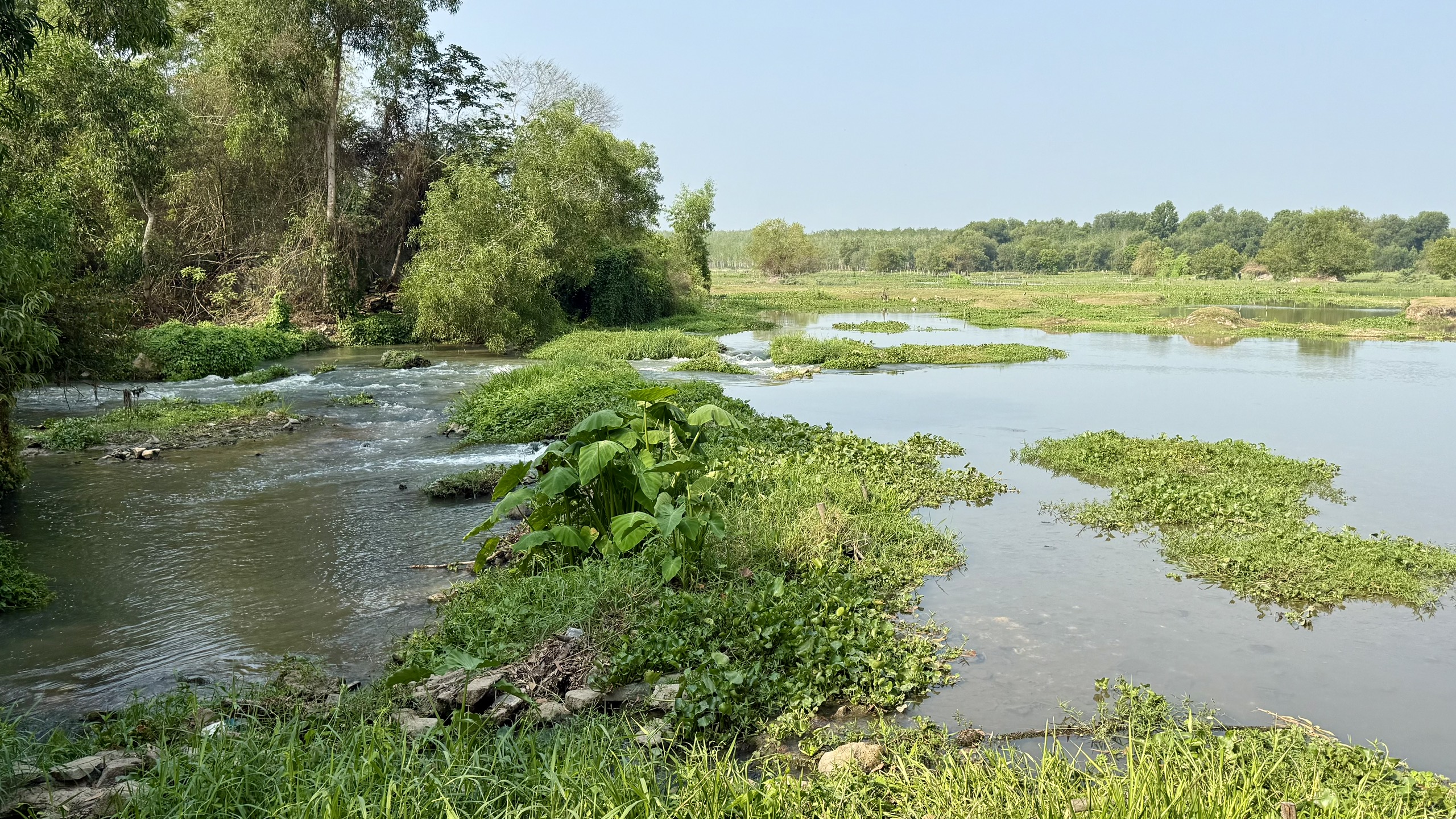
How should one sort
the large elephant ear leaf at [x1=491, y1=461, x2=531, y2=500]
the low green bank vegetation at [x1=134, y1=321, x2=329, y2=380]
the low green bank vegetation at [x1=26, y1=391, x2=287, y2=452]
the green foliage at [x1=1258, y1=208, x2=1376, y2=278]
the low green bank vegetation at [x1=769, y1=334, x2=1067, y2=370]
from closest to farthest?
the large elephant ear leaf at [x1=491, y1=461, x2=531, y2=500] < the low green bank vegetation at [x1=26, y1=391, x2=287, y2=452] < the low green bank vegetation at [x1=134, y1=321, x2=329, y2=380] < the low green bank vegetation at [x1=769, y1=334, x2=1067, y2=370] < the green foliage at [x1=1258, y1=208, x2=1376, y2=278]

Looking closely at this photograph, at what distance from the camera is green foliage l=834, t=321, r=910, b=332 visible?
36.1m

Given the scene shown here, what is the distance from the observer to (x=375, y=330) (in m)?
28.2

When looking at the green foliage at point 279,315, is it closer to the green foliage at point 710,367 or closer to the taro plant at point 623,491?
the green foliage at point 710,367

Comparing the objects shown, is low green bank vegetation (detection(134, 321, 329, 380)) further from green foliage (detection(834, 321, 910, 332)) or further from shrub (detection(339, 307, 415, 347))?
green foliage (detection(834, 321, 910, 332))

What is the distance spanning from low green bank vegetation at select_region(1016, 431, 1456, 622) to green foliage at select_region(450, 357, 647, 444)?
251 inches

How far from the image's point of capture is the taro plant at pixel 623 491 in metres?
5.97

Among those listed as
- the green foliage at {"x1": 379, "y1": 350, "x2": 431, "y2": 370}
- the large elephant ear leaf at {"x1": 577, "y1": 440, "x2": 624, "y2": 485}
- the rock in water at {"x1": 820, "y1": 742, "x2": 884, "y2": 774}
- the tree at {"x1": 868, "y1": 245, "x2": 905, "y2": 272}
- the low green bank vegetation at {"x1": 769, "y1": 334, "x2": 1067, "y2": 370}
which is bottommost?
the rock in water at {"x1": 820, "y1": 742, "x2": 884, "y2": 774}

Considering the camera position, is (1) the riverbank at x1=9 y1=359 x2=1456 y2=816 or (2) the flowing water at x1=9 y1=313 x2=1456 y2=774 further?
(2) the flowing water at x1=9 y1=313 x2=1456 y2=774

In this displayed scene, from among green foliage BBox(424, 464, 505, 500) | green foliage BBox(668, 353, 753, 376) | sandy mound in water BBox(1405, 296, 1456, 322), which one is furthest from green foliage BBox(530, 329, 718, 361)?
sandy mound in water BBox(1405, 296, 1456, 322)

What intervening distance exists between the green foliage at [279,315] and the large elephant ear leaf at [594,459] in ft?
75.1

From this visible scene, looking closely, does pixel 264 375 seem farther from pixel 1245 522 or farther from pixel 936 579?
pixel 1245 522

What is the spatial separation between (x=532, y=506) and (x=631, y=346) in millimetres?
17582

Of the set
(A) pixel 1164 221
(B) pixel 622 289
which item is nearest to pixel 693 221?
(B) pixel 622 289

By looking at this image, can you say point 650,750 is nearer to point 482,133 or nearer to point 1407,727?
point 1407,727
